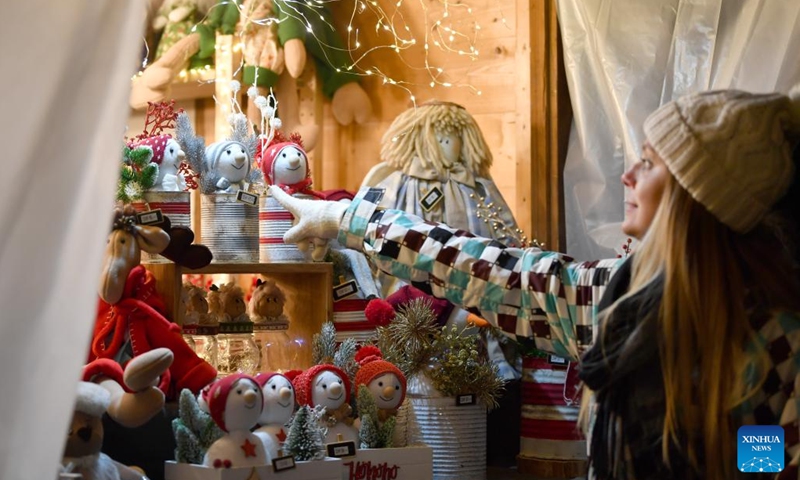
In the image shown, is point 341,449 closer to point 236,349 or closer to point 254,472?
point 254,472

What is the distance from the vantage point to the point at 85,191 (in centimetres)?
86

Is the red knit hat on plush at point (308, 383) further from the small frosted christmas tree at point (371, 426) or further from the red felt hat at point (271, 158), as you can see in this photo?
the red felt hat at point (271, 158)

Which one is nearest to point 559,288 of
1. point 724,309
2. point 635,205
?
point 635,205

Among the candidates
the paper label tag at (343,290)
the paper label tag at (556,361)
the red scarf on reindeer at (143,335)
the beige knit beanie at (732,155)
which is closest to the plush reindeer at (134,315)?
the red scarf on reindeer at (143,335)

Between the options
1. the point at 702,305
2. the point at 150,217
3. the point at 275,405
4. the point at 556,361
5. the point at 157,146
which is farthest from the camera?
the point at 556,361

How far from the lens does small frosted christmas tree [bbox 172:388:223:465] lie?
1605mm

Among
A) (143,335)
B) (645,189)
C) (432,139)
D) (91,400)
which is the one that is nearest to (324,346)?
(143,335)

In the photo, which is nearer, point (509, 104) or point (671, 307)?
point (671, 307)

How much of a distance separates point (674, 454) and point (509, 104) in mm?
1843

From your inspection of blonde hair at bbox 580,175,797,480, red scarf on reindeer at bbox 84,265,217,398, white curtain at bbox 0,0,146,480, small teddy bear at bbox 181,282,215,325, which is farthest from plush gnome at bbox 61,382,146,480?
blonde hair at bbox 580,175,797,480

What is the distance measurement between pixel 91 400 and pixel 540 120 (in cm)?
159

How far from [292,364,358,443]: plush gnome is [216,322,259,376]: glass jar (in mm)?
239

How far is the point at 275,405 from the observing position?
5.55ft

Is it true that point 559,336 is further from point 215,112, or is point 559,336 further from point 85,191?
point 215,112
